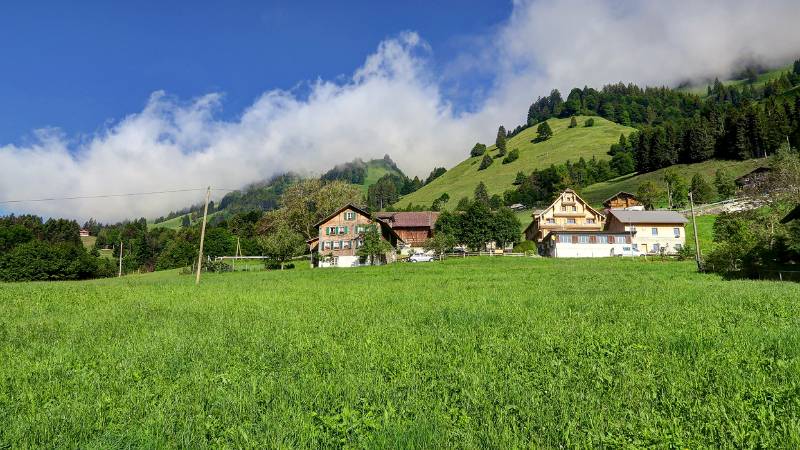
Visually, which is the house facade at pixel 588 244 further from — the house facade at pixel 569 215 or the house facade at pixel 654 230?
the house facade at pixel 569 215

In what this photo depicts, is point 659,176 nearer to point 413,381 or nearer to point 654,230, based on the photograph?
point 654,230

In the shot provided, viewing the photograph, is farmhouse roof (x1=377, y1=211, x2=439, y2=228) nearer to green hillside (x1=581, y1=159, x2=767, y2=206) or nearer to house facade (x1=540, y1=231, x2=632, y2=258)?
house facade (x1=540, y1=231, x2=632, y2=258)

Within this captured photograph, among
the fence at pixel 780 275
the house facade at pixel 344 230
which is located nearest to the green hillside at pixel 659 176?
the house facade at pixel 344 230

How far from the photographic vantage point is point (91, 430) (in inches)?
219

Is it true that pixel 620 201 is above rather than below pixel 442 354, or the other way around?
above

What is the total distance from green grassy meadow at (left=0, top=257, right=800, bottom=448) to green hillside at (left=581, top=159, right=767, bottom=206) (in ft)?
418

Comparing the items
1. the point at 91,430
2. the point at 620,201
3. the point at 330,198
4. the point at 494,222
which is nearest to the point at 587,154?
the point at 620,201

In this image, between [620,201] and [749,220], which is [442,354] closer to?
[749,220]

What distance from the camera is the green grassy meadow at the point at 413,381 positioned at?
5.16 m

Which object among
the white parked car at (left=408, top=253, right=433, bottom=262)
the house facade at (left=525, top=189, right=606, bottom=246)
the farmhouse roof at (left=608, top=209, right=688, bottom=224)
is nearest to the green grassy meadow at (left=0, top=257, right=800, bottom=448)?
the white parked car at (left=408, top=253, right=433, bottom=262)

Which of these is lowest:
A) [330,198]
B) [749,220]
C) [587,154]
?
[749,220]

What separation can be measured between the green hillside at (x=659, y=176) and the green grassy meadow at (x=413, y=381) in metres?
127

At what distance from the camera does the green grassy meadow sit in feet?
16.9

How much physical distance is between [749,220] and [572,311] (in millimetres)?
52004
